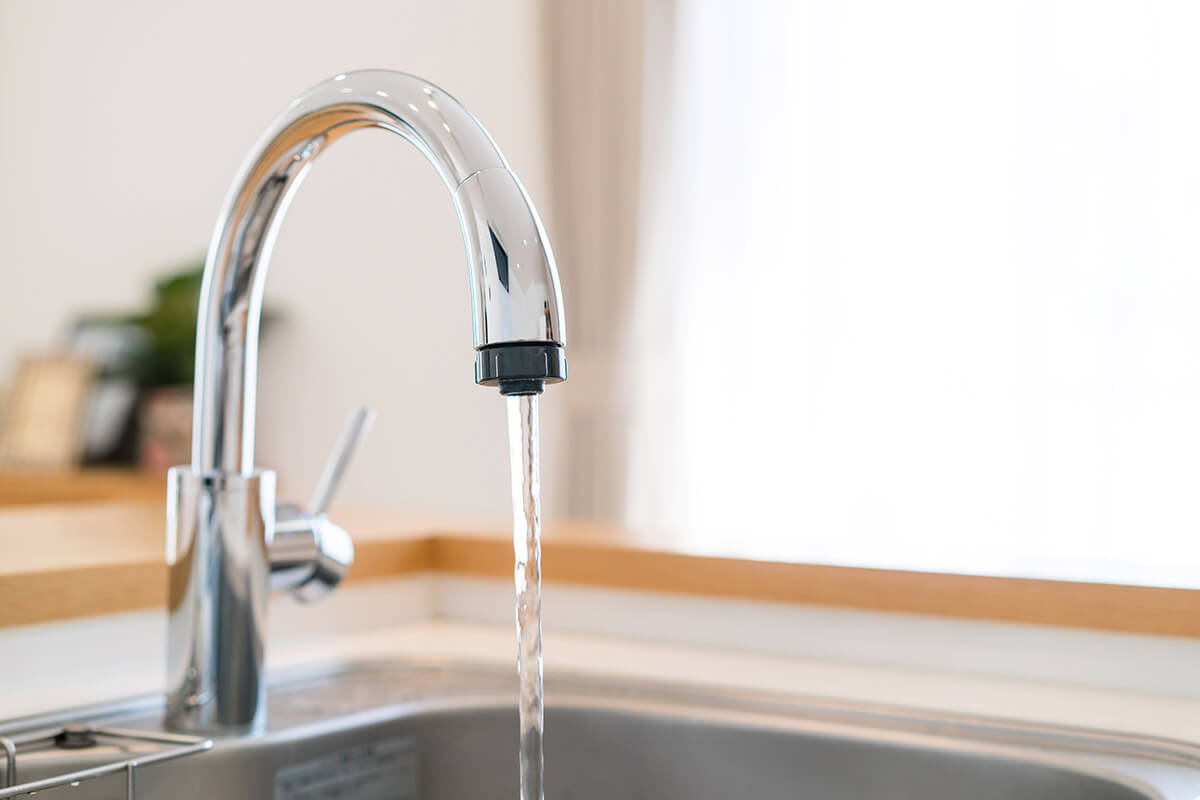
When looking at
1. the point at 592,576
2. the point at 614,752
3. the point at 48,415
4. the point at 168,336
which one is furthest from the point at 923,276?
the point at 48,415

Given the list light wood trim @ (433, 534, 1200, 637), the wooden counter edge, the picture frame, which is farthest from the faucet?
the picture frame

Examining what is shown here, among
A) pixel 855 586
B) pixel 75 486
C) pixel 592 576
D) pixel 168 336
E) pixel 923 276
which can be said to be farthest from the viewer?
pixel 168 336

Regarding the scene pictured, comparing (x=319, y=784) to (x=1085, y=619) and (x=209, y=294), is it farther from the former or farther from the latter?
(x=1085, y=619)

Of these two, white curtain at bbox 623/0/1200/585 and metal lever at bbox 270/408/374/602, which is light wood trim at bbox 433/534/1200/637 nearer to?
metal lever at bbox 270/408/374/602

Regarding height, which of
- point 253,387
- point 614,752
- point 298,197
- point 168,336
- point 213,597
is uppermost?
point 298,197

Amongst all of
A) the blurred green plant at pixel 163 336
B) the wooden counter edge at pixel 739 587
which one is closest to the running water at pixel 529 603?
the wooden counter edge at pixel 739 587

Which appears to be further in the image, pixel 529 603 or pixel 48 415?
pixel 48 415

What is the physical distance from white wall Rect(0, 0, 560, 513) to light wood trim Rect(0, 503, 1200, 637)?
6.01 ft

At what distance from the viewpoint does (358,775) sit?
0.66 metres

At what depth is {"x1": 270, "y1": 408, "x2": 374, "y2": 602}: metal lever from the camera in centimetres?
66

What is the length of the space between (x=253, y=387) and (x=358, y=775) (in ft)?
0.74

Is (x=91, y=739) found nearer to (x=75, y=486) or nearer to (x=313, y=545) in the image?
(x=313, y=545)

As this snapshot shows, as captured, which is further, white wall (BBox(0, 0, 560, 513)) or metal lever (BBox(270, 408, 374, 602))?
white wall (BBox(0, 0, 560, 513))

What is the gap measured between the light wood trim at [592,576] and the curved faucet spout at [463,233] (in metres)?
0.15
